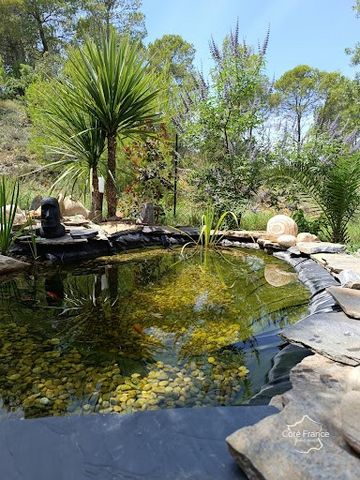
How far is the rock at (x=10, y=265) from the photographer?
9.86 feet

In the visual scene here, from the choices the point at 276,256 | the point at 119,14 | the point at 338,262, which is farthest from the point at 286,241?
the point at 119,14

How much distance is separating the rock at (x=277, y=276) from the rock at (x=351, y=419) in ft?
6.48

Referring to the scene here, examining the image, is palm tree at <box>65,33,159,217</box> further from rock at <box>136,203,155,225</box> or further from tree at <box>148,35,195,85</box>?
tree at <box>148,35,195,85</box>

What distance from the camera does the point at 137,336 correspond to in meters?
1.86

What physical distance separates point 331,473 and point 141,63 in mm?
4804

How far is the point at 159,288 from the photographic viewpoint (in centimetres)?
269

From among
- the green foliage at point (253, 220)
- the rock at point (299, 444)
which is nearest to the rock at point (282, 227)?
the green foliage at point (253, 220)

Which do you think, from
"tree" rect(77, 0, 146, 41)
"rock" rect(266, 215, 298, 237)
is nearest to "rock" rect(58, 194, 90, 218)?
"rock" rect(266, 215, 298, 237)

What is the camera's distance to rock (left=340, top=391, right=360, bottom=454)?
81 centimetres

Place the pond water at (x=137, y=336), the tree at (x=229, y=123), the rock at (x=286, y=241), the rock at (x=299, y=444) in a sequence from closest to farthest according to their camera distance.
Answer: the rock at (x=299, y=444) < the pond water at (x=137, y=336) < the rock at (x=286, y=241) < the tree at (x=229, y=123)

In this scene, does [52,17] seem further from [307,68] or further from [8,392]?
[8,392]

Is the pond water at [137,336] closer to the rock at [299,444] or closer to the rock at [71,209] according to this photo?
the rock at [299,444]

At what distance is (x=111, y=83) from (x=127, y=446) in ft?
14.4

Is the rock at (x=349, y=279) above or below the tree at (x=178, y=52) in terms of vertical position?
below
